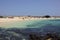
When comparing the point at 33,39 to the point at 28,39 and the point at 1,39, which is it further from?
the point at 1,39

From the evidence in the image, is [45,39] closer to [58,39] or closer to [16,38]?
[58,39]

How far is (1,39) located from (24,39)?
7.91 ft

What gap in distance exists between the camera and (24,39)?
59.1ft

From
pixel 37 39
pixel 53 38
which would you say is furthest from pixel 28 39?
pixel 53 38

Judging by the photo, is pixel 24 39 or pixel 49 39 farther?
pixel 24 39

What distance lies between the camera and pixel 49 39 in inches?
623

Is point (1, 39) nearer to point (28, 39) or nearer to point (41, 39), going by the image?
point (28, 39)

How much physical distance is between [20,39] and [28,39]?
3.01ft

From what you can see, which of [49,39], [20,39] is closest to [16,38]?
[20,39]

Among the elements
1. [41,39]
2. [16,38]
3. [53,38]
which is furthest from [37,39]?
[16,38]

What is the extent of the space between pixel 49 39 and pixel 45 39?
403 mm

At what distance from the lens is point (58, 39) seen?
1552cm

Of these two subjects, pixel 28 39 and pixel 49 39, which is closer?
pixel 49 39

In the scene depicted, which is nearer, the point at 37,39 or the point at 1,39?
the point at 37,39
